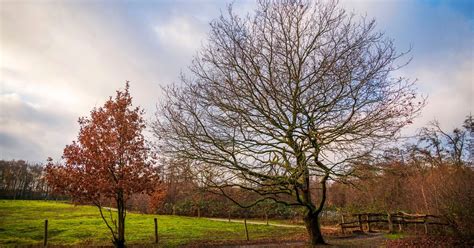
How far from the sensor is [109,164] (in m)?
13.5

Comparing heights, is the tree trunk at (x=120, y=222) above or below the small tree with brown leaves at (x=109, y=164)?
below

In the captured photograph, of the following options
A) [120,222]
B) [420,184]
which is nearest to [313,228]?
[120,222]

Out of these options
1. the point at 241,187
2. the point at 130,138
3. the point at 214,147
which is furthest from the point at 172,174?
the point at 130,138

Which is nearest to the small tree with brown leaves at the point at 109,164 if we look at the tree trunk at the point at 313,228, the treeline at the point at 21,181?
the tree trunk at the point at 313,228

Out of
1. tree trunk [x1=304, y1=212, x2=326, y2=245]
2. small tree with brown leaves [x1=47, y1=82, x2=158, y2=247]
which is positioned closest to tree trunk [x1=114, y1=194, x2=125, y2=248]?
small tree with brown leaves [x1=47, y1=82, x2=158, y2=247]

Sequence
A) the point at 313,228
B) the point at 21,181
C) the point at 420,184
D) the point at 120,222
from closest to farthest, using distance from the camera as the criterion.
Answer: the point at 313,228
the point at 120,222
the point at 420,184
the point at 21,181

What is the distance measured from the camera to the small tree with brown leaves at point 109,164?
13.1 meters

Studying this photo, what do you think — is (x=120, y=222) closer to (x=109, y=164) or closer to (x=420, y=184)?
(x=109, y=164)

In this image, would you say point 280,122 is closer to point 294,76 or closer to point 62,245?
point 294,76

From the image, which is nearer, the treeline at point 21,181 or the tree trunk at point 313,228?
the tree trunk at point 313,228

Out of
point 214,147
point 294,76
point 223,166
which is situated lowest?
point 223,166

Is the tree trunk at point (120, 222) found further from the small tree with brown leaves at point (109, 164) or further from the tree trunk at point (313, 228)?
the tree trunk at point (313, 228)

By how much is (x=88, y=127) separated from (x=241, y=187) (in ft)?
25.0

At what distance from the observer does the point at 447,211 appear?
1135 centimetres
